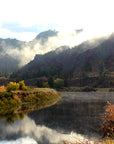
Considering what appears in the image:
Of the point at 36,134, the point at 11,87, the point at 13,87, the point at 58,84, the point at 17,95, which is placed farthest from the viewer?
the point at 58,84

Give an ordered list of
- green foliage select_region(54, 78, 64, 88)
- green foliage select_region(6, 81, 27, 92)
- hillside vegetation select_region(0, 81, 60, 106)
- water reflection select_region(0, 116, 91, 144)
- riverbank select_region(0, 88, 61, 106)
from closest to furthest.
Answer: water reflection select_region(0, 116, 91, 144), riverbank select_region(0, 88, 61, 106), hillside vegetation select_region(0, 81, 60, 106), green foliage select_region(6, 81, 27, 92), green foliage select_region(54, 78, 64, 88)

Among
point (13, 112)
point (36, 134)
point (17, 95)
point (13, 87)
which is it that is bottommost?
point (13, 112)

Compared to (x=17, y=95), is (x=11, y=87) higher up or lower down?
higher up

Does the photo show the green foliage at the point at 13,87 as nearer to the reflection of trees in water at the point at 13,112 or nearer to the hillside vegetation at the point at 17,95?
the hillside vegetation at the point at 17,95

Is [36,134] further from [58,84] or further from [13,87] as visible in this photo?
[58,84]

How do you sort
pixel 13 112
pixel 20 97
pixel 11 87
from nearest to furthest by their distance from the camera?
1. pixel 13 112
2. pixel 20 97
3. pixel 11 87

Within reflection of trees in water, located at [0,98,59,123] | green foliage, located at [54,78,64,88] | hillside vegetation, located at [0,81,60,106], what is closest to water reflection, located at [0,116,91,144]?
reflection of trees in water, located at [0,98,59,123]

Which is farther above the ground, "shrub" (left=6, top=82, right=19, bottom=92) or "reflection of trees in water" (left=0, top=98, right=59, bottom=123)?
"shrub" (left=6, top=82, right=19, bottom=92)

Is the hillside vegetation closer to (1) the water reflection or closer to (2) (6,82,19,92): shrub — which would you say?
(2) (6,82,19,92): shrub

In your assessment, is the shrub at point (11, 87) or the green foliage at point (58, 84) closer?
the shrub at point (11, 87)

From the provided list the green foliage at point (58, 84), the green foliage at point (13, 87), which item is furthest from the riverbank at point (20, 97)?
the green foliage at point (58, 84)

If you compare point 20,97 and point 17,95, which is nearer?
point 17,95

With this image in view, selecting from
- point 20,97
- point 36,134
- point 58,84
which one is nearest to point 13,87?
point 20,97

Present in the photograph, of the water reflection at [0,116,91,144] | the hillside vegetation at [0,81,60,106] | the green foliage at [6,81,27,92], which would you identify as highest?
the green foliage at [6,81,27,92]
